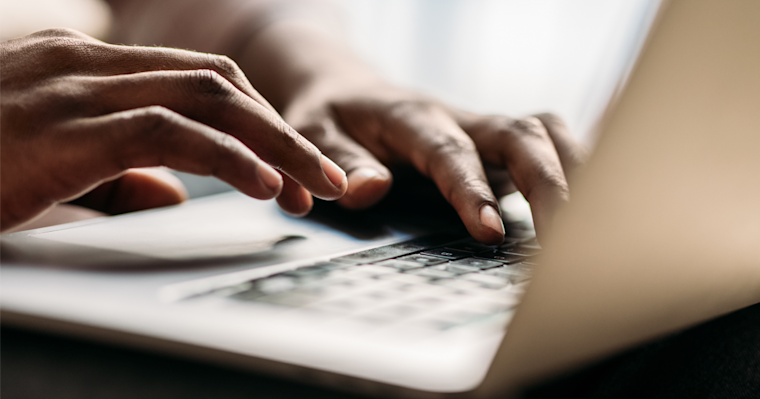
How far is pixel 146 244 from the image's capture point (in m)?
0.36

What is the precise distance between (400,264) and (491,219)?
0.44ft

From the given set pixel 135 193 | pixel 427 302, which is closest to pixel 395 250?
pixel 427 302

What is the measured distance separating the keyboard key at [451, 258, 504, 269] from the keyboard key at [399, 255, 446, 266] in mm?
12

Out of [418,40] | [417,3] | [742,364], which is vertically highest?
[417,3]

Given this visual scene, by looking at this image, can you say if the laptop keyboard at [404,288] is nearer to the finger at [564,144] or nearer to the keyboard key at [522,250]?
the keyboard key at [522,250]

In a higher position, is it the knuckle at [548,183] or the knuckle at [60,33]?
the knuckle at [60,33]

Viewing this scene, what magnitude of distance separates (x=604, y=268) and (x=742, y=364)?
0.60ft

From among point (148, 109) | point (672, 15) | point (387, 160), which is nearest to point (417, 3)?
point (387, 160)

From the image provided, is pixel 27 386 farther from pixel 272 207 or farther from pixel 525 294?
pixel 272 207

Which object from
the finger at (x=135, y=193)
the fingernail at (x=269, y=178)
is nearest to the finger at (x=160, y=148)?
the fingernail at (x=269, y=178)

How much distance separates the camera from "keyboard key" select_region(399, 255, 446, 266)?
0.32 m

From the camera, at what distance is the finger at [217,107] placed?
37 centimetres

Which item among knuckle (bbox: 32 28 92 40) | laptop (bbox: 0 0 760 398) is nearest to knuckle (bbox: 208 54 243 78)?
knuckle (bbox: 32 28 92 40)

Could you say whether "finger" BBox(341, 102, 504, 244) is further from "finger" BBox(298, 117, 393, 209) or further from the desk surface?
the desk surface
